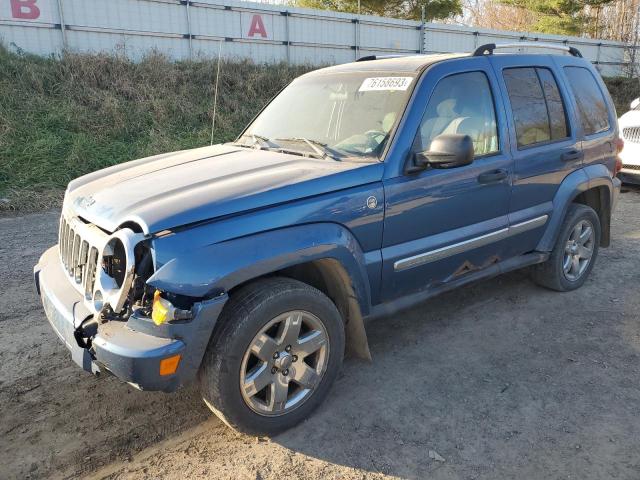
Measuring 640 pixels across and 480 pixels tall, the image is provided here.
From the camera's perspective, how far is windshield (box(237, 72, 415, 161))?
3.35 meters

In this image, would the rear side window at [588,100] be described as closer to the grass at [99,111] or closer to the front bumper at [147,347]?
the front bumper at [147,347]

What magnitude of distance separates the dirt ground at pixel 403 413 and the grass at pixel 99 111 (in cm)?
533

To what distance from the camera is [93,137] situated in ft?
34.2

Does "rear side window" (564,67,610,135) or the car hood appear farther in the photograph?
"rear side window" (564,67,610,135)

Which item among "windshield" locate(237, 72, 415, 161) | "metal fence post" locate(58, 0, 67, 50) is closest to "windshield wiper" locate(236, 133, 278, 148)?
"windshield" locate(237, 72, 415, 161)

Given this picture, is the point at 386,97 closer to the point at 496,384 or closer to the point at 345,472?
the point at 496,384

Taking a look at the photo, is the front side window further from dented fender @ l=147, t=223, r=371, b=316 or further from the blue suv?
dented fender @ l=147, t=223, r=371, b=316

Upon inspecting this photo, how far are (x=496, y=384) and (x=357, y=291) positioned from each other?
43.6 inches

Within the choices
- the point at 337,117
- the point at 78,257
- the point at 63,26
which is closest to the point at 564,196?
the point at 337,117

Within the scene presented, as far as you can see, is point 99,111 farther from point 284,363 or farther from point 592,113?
point 284,363

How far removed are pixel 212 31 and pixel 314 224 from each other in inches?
521

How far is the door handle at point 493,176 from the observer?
11.9 feet

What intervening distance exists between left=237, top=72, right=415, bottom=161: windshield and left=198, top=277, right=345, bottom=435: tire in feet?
3.27

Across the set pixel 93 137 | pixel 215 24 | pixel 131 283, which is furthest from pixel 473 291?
pixel 215 24
